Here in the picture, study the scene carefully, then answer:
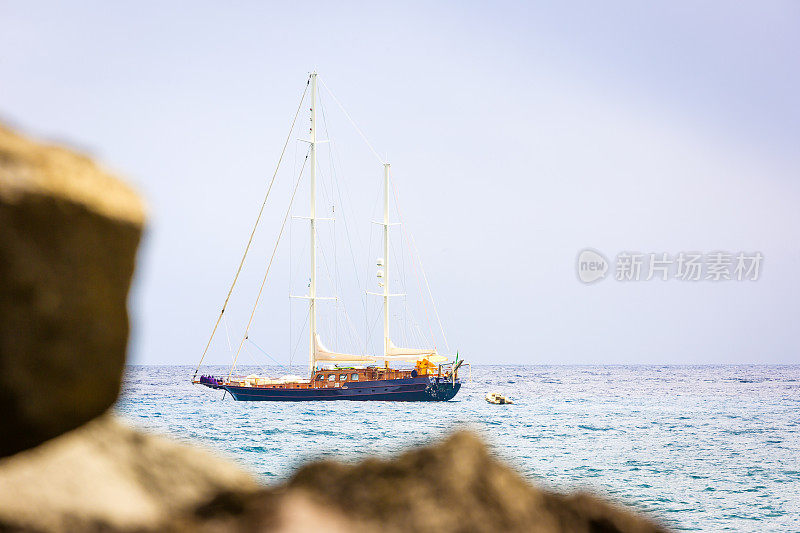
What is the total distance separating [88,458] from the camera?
8.27 feet

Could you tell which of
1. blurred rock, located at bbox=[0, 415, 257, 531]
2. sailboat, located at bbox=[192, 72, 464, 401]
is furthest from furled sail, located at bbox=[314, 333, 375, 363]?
blurred rock, located at bbox=[0, 415, 257, 531]

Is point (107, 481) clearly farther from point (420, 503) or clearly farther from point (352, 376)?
point (352, 376)

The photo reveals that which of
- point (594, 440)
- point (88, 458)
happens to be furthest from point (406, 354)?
point (88, 458)

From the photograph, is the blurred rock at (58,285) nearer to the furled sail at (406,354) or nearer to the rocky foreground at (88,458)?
the rocky foreground at (88,458)

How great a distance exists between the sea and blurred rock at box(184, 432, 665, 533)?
94cm

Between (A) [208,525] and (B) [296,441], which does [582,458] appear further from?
(A) [208,525]

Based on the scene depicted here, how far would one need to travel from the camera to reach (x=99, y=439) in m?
2.68

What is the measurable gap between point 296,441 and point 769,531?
20820 mm

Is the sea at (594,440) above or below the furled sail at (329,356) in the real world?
below

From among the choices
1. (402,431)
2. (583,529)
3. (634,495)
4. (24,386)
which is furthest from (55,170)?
(402,431)

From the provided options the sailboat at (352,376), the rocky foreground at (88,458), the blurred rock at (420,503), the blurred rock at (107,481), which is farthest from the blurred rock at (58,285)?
the sailboat at (352,376)

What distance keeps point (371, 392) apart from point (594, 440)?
57.0 feet

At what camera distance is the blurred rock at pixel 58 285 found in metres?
1.99

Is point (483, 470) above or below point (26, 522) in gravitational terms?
above
